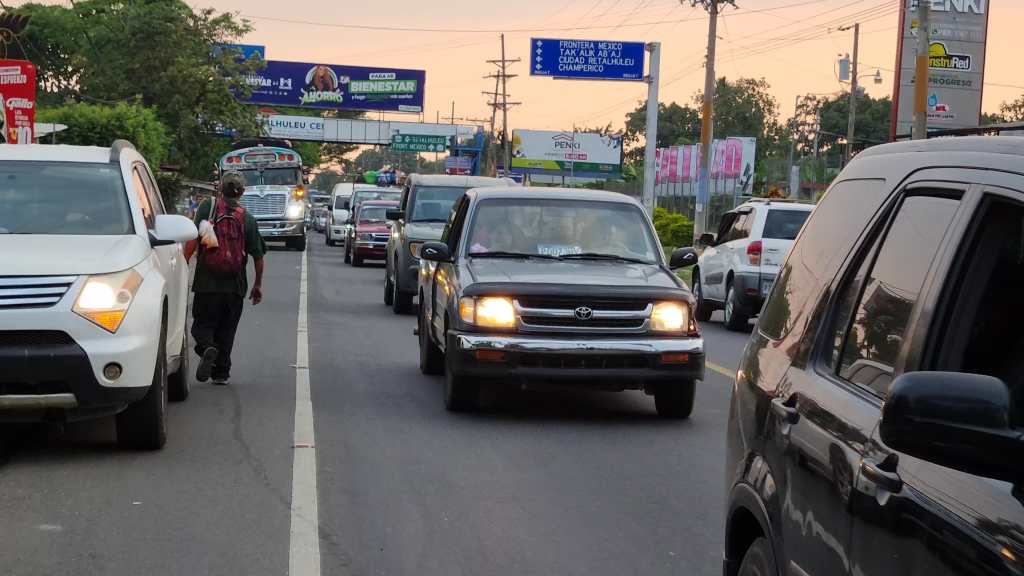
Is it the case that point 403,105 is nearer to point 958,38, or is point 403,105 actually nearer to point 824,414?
point 958,38

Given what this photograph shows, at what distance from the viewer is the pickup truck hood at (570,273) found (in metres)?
10.3

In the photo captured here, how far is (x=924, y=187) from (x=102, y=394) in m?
5.71

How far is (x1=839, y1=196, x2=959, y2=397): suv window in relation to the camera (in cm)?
321

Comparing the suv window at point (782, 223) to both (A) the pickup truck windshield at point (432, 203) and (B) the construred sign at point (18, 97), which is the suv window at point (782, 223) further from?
(B) the construred sign at point (18, 97)

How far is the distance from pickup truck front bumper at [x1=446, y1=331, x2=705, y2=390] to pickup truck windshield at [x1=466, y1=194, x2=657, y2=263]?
1351mm

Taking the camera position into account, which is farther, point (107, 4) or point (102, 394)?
point (107, 4)

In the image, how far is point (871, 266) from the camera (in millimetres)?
3605

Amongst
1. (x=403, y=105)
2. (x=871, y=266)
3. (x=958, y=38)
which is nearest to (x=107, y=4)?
(x=403, y=105)

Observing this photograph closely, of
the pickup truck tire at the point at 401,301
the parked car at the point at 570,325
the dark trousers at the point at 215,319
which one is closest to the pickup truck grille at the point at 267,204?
the pickup truck tire at the point at 401,301

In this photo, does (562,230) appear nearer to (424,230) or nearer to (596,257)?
(596,257)

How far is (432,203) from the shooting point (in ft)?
68.3

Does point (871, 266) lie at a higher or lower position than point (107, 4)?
lower

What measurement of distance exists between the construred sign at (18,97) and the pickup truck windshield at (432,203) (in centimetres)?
883

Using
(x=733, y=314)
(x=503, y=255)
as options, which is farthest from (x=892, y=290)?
(x=733, y=314)
